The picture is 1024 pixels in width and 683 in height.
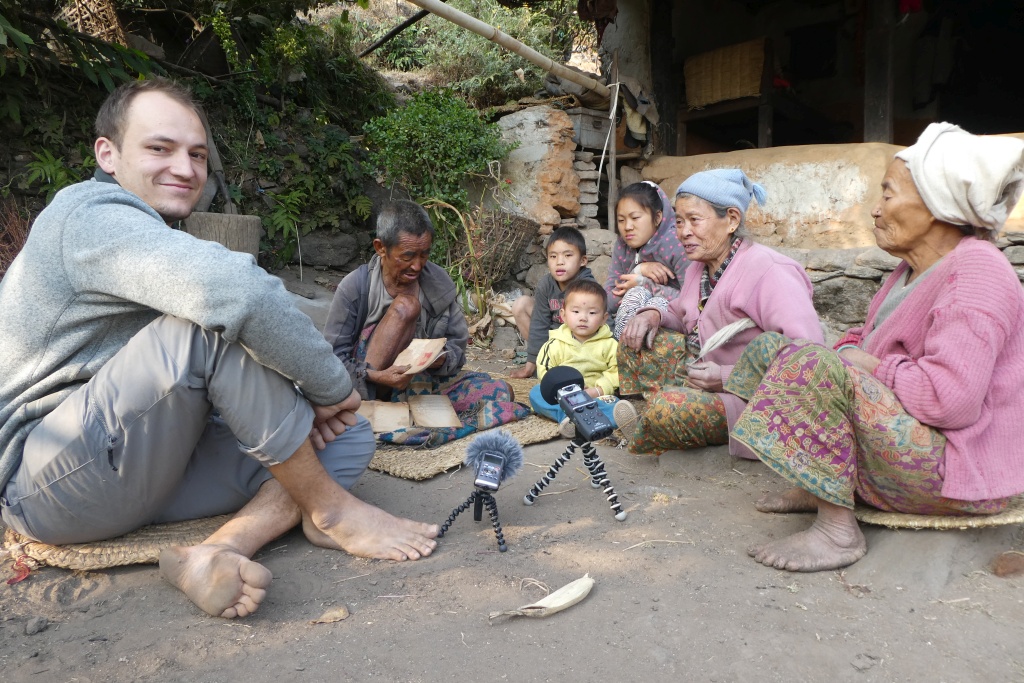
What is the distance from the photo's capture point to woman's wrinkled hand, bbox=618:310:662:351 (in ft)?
11.5

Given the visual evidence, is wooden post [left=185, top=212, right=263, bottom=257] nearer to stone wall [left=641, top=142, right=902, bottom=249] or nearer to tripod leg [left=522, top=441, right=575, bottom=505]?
tripod leg [left=522, top=441, right=575, bottom=505]

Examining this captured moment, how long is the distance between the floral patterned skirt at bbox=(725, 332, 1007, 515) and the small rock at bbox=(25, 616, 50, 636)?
6.72ft

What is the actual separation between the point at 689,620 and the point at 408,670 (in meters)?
0.76

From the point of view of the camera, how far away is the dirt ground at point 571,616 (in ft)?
5.66

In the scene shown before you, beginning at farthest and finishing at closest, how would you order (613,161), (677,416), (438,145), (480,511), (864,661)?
(613,161) < (438,145) < (677,416) < (480,511) < (864,661)

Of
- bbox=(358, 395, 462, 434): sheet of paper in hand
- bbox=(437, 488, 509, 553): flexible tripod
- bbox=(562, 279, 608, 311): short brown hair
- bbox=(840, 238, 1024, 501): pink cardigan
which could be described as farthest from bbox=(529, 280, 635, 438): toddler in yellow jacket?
bbox=(840, 238, 1024, 501): pink cardigan

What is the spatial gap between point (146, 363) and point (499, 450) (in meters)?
1.11

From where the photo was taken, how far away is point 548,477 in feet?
8.81

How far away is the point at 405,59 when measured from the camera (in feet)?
40.3

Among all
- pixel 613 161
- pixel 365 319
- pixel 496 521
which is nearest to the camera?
pixel 496 521

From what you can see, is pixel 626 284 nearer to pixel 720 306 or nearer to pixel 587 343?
pixel 587 343

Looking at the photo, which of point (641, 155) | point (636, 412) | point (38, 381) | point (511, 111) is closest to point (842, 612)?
point (636, 412)

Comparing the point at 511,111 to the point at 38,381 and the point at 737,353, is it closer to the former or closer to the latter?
the point at 737,353

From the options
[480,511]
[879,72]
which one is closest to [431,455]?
[480,511]
